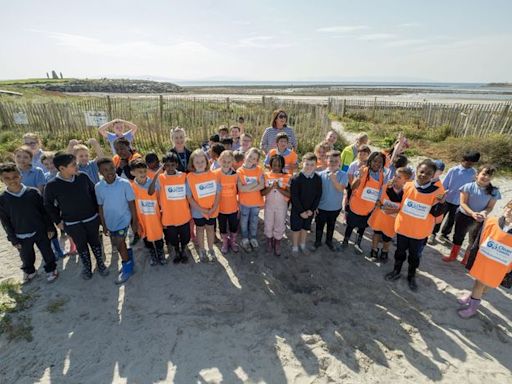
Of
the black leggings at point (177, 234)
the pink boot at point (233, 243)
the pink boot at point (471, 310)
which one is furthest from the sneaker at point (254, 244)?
the pink boot at point (471, 310)

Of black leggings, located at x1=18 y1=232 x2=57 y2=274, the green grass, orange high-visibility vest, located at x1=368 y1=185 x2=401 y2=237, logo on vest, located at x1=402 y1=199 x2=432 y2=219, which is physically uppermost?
logo on vest, located at x1=402 y1=199 x2=432 y2=219

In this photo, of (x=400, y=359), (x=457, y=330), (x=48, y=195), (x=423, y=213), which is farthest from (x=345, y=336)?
(x=48, y=195)

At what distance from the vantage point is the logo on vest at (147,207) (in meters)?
3.90

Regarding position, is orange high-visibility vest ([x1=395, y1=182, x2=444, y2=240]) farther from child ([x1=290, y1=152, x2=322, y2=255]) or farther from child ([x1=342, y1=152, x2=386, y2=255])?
child ([x1=290, y1=152, x2=322, y2=255])

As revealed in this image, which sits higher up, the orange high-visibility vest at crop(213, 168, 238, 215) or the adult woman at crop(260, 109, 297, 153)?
the adult woman at crop(260, 109, 297, 153)

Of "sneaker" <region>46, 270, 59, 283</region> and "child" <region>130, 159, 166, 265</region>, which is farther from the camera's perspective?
"sneaker" <region>46, 270, 59, 283</region>

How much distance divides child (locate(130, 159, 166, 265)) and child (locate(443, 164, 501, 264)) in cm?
439

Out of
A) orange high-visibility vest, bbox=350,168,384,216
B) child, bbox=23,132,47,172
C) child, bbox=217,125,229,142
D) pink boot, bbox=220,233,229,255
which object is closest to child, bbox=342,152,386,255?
orange high-visibility vest, bbox=350,168,384,216

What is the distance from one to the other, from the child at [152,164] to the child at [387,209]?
11.2 ft

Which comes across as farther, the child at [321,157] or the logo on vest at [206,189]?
the child at [321,157]

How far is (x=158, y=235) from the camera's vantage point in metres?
4.09

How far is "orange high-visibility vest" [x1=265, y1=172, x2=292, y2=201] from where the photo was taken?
170 inches

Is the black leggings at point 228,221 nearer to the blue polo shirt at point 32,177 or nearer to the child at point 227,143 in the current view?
the child at point 227,143

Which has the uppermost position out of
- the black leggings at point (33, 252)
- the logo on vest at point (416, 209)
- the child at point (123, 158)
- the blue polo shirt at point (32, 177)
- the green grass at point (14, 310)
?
the child at point (123, 158)
